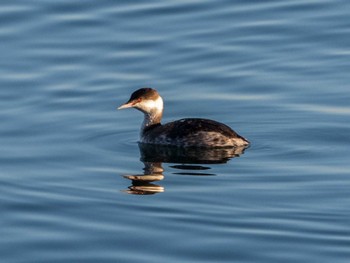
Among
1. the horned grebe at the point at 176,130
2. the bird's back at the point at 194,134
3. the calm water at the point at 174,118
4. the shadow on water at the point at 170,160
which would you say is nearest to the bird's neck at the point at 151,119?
the horned grebe at the point at 176,130

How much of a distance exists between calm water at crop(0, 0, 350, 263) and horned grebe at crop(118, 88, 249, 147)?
0.29 m

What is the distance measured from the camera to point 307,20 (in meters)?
23.9

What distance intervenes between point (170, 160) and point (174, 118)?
202 centimetres

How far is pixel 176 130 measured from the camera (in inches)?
752

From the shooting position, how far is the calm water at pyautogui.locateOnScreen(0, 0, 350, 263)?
46.6ft

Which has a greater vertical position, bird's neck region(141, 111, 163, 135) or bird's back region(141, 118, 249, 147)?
bird's neck region(141, 111, 163, 135)

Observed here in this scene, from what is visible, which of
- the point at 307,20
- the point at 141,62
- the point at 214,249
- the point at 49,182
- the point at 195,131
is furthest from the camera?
the point at 307,20

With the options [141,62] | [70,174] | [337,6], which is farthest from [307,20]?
[70,174]

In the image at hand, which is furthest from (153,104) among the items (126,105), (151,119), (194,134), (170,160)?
(170,160)

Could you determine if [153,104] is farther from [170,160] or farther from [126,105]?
[170,160]

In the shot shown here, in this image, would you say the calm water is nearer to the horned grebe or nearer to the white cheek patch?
the horned grebe

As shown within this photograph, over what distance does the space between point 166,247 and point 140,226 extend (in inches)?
33.8

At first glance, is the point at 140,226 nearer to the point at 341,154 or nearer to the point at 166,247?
the point at 166,247

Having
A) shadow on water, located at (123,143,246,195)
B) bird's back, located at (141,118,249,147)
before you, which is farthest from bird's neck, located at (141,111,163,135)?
shadow on water, located at (123,143,246,195)
